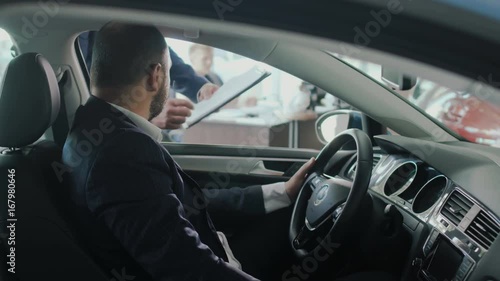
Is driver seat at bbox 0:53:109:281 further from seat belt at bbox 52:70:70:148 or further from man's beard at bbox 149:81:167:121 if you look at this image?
seat belt at bbox 52:70:70:148

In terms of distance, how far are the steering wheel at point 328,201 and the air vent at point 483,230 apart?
1.01ft

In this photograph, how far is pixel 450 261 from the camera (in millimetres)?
1510

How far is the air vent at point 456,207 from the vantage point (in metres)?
1.51

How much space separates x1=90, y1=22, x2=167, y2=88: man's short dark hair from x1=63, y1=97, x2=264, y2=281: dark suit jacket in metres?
0.09

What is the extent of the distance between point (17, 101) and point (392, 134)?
50.8 inches

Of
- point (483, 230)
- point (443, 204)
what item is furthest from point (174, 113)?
point (483, 230)

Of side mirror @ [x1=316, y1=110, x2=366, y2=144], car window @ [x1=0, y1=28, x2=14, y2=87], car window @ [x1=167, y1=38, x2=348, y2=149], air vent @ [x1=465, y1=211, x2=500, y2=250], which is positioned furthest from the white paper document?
car window @ [x1=167, y1=38, x2=348, y2=149]

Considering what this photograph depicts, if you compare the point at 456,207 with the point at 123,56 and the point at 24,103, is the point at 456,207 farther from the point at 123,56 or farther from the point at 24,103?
the point at 24,103

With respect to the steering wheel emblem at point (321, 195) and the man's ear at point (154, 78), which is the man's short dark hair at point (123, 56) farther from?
the steering wheel emblem at point (321, 195)

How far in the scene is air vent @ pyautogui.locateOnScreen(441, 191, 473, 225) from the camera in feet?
4.96

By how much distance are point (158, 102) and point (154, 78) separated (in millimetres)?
81

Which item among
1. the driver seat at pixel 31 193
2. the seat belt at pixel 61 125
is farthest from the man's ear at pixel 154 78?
the seat belt at pixel 61 125

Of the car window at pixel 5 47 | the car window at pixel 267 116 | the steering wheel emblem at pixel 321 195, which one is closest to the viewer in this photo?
the steering wheel emblem at pixel 321 195

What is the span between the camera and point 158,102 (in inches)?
62.4
